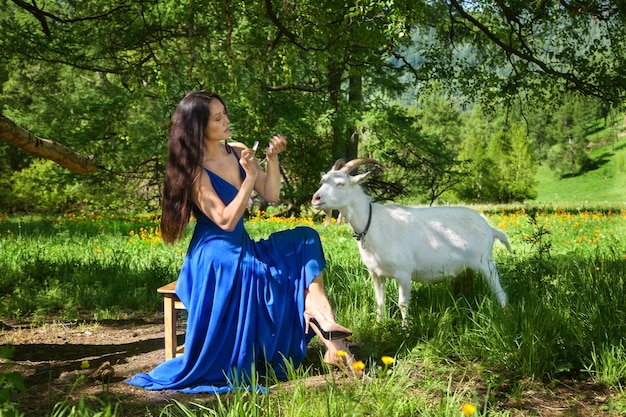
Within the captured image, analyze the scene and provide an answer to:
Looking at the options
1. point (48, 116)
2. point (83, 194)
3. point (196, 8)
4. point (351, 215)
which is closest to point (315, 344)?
point (351, 215)

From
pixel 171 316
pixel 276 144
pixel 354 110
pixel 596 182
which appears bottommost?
pixel 171 316

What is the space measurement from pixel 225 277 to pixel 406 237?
170 cm

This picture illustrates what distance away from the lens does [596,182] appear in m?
64.6

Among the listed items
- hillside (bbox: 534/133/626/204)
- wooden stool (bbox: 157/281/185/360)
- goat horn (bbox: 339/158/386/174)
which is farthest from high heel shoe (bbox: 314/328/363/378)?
hillside (bbox: 534/133/626/204)

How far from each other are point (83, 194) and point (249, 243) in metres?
15.3

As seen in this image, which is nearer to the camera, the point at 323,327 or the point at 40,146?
the point at 323,327

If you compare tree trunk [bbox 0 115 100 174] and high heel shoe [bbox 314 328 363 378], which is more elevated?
tree trunk [bbox 0 115 100 174]

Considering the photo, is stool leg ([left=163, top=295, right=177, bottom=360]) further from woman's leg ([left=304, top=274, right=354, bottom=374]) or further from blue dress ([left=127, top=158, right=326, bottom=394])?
woman's leg ([left=304, top=274, right=354, bottom=374])

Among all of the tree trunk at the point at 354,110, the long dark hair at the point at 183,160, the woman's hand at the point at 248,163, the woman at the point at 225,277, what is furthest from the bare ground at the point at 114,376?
the tree trunk at the point at 354,110

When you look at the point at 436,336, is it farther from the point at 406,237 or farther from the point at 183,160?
the point at 183,160

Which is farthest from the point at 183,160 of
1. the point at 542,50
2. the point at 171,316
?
the point at 542,50

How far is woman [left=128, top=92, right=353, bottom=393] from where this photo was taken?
4043 millimetres

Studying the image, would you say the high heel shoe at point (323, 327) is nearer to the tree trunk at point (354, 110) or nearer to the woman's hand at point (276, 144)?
the woman's hand at point (276, 144)

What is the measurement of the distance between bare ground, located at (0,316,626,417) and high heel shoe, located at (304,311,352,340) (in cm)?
30
